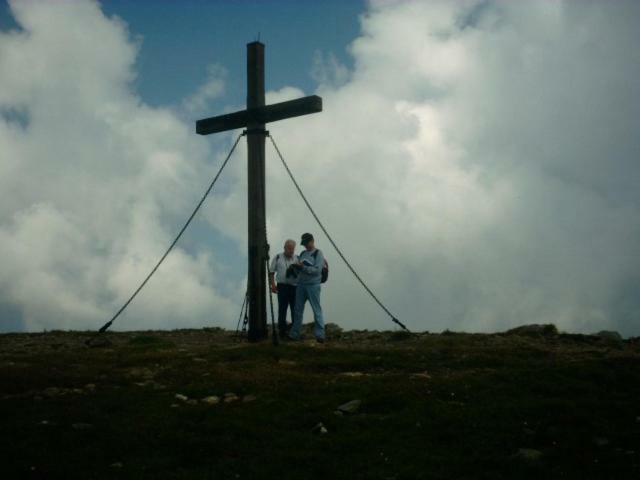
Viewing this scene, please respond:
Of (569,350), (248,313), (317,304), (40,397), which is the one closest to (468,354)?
(569,350)

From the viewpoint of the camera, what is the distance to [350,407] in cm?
1161

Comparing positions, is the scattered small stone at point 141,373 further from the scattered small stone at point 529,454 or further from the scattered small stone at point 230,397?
the scattered small stone at point 529,454

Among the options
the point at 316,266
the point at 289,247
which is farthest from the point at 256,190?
the point at 316,266

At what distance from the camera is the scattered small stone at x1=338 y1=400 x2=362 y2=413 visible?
37.9ft

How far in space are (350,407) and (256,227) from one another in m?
7.88

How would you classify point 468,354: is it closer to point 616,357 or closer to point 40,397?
point 616,357

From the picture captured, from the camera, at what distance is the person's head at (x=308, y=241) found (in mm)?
18422

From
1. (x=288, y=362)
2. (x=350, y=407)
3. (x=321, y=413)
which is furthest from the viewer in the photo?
(x=288, y=362)

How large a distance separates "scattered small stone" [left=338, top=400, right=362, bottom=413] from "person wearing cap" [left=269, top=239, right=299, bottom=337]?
25.6 feet

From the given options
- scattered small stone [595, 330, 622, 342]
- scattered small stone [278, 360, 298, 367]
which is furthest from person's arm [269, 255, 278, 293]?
scattered small stone [595, 330, 622, 342]

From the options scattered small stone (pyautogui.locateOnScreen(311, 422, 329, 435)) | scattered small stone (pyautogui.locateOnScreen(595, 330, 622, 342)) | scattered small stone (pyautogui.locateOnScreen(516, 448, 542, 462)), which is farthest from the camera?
scattered small stone (pyautogui.locateOnScreen(595, 330, 622, 342))

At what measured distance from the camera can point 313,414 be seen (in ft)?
37.1

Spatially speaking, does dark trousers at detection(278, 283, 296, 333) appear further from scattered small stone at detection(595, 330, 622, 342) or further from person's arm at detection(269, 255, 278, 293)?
scattered small stone at detection(595, 330, 622, 342)

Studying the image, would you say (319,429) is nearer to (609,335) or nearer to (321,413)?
(321,413)
